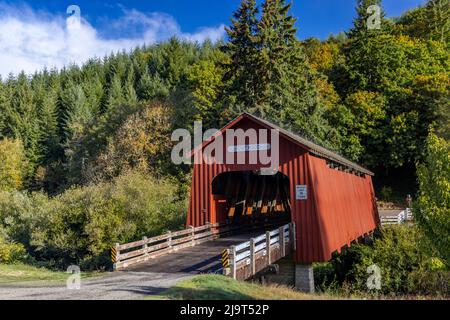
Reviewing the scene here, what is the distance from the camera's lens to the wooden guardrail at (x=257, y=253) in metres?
11.7

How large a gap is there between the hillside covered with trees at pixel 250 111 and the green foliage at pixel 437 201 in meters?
0.99

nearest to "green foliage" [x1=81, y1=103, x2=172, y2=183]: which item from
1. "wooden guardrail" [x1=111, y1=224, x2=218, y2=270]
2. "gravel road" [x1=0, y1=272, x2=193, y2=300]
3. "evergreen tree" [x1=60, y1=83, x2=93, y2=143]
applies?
"wooden guardrail" [x1=111, y1=224, x2=218, y2=270]

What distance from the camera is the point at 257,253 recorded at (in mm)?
13602

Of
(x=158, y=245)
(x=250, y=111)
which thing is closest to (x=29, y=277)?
(x=158, y=245)

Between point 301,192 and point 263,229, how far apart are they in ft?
25.4

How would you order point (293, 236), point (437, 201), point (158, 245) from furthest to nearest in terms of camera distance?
point (437, 201), point (293, 236), point (158, 245)

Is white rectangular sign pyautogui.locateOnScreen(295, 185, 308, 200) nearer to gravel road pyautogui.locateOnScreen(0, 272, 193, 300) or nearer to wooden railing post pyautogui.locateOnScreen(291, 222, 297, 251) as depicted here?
wooden railing post pyautogui.locateOnScreen(291, 222, 297, 251)

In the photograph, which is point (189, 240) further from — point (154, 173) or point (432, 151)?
point (154, 173)

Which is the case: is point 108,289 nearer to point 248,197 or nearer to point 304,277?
point 304,277

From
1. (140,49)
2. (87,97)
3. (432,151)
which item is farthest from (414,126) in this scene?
(140,49)

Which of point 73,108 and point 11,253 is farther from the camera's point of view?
point 73,108

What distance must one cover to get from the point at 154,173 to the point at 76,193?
11854 mm

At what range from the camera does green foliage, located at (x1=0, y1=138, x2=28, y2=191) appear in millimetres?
51844

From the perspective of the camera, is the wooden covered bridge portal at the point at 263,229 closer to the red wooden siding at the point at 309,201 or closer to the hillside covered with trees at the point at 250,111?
the red wooden siding at the point at 309,201
